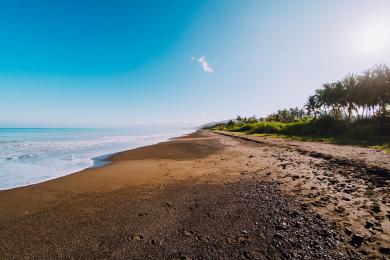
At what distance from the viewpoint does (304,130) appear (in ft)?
132

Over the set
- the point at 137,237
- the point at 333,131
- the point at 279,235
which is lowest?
the point at 137,237

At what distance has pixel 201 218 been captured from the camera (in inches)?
198

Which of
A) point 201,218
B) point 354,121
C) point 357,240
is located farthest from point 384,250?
point 354,121

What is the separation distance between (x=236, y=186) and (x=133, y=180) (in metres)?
4.70

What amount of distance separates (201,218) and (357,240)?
10.8 ft

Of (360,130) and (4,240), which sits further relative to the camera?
(360,130)

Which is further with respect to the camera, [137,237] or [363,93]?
[363,93]

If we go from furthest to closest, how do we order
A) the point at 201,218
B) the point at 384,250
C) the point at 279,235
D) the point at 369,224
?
1. the point at 201,218
2. the point at 369,224
3. the point at 279,235
4. the point at 384,250

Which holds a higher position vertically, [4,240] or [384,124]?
[384,124]

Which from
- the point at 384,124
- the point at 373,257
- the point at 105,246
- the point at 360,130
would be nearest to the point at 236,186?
the point at 373,257

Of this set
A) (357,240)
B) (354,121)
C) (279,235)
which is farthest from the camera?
(354,121)

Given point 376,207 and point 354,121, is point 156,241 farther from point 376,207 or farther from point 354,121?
point 354,121

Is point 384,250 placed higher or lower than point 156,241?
higher

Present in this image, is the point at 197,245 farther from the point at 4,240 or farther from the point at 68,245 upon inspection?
the point at 4,240
